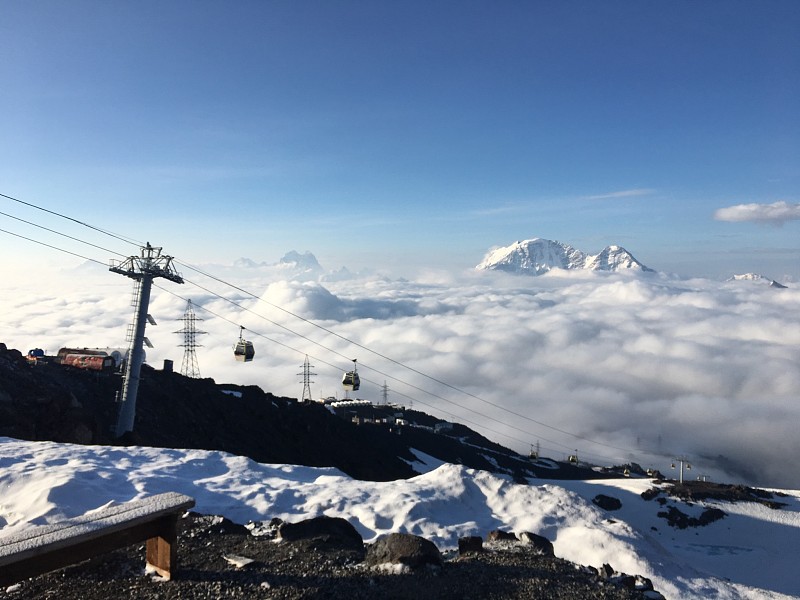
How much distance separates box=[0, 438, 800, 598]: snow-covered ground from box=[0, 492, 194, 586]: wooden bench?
3776 mm

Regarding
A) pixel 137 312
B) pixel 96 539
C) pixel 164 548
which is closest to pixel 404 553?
pixel 164 548

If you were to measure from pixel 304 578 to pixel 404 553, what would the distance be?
1562 millimetres

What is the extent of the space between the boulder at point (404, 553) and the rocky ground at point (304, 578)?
156mm

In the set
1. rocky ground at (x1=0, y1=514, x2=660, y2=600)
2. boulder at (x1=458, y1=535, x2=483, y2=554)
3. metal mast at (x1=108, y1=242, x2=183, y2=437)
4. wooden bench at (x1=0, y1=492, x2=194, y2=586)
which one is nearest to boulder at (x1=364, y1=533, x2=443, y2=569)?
rocky ground at (x1=0, y1=514, x2=660, y2=600)

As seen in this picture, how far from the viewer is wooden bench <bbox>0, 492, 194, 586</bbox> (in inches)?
234

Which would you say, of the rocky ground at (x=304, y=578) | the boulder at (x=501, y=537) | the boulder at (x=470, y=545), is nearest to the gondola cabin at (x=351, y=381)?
the boulder at (x=501, y=537)

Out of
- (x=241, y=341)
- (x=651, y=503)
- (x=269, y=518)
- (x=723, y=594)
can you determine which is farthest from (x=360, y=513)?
(x=651, y=503)

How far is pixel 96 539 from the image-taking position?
261 inches

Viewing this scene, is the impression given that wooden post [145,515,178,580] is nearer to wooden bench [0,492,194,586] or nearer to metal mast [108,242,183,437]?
wooden bench [0,492,194,586]

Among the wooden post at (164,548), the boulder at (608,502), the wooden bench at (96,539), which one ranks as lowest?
the boulder at (608,502)

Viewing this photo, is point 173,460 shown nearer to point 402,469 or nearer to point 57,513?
point 57,513

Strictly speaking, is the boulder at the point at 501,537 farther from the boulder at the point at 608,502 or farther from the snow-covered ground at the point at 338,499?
the boulder at the point at 608,502

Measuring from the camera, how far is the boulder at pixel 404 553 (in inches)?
309

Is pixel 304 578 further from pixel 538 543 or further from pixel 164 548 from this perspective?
pixel 538 543
